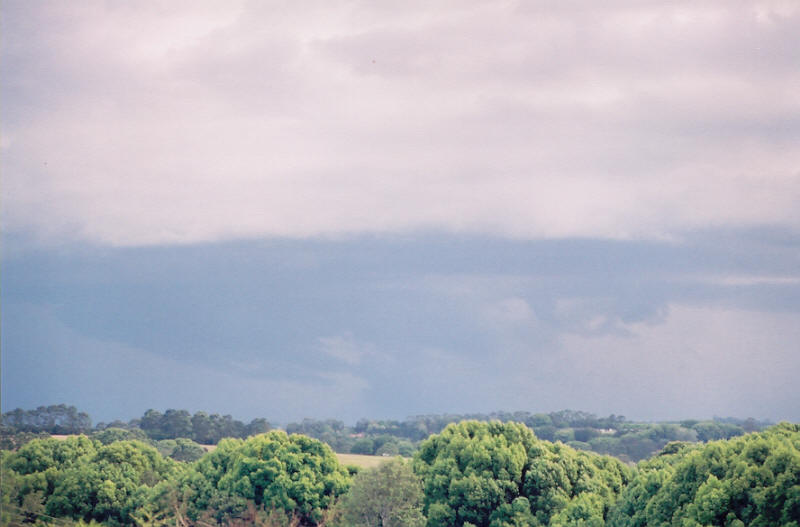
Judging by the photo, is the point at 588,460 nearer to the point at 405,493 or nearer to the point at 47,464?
the point at 405,493

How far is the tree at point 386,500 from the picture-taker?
5228 cm

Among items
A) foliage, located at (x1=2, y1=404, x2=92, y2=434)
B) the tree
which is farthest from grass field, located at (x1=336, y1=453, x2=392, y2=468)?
foliage, located at (x1=2, y1=404, x2=92, y2=434)

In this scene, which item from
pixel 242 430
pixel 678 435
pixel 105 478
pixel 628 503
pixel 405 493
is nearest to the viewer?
pixel 628 503

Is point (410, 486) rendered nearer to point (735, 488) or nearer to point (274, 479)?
point (274, 479)

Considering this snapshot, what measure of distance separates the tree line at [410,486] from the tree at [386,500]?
64 mm

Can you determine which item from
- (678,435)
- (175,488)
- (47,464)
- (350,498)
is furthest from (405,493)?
(678,435)

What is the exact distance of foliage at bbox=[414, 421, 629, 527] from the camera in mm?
53938

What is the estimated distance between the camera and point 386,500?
2060 inches

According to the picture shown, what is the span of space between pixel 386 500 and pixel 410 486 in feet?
5.50

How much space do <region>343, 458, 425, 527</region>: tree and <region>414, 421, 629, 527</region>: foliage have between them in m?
2.00

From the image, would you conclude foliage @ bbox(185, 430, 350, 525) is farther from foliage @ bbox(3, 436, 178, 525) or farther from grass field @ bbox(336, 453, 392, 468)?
foliage @ bbox(3, 436, 178, 525)

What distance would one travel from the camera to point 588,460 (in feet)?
193

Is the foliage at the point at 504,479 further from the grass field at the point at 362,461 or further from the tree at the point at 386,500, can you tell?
the grass field at the point at 362,461

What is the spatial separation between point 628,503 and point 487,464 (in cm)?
1133
